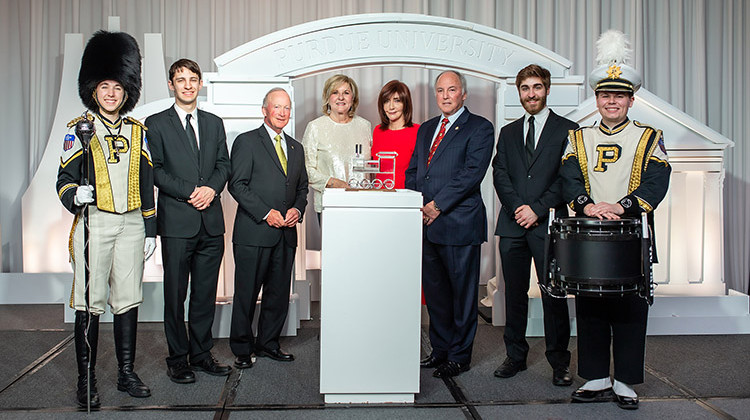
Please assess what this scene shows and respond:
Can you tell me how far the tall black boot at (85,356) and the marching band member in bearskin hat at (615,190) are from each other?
7.50ft

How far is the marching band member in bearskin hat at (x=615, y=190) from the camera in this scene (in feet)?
10.00

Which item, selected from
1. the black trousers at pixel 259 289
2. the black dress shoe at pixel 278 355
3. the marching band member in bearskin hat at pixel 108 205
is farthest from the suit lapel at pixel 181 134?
the black dress shoe at pixel 278 355

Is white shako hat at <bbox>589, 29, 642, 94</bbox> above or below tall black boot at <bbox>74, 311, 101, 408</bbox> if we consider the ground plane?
above

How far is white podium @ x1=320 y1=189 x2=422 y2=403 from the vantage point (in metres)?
3.04

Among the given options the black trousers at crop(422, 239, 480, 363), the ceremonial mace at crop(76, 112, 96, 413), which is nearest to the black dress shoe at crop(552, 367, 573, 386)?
the black trousers at crop(422, 239, 480, 363)

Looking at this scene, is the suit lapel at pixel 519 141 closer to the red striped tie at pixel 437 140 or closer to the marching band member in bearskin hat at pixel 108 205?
the red striped tie at pixel 437 140

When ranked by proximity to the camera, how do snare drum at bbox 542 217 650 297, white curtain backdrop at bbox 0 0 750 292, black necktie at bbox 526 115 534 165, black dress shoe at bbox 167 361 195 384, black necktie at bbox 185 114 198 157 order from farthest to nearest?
white curtain backdrop at bbox 0 0 750 292 < black necktie at bbox 526 115 534 165 < black necktie at bbox 185 114 198 157 < black dress shoe at bbox 167 361 195 384 < snare drum at bbox 542 217 650 297

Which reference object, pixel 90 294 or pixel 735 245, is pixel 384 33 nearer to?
pixel 90 294

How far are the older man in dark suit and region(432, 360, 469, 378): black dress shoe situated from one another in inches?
34.7

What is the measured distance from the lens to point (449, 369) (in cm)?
358

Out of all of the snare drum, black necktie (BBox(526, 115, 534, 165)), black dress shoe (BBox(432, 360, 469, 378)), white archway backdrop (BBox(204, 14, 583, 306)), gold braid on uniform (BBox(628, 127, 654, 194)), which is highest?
white archway backdrop (BBox(204, 14, 583, 306))

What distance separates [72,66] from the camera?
19.0ft

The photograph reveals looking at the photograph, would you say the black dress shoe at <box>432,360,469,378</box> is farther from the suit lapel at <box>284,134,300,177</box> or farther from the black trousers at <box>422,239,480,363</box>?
the suit lapel at <box>284,134,300,177</box>

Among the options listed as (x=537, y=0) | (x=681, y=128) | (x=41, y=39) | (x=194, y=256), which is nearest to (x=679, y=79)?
(x=537, y=0)
